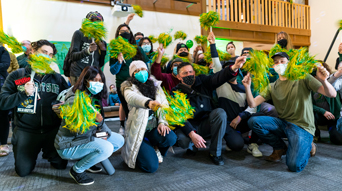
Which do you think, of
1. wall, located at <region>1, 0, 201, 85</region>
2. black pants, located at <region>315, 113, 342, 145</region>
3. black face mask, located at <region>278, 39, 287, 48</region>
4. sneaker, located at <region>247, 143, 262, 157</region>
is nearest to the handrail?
wall, located at <region>1, 0, 201, 85</region>

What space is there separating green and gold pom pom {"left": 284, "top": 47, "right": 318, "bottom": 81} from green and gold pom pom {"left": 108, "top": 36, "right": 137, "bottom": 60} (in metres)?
1.78

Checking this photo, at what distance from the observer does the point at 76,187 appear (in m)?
1.82

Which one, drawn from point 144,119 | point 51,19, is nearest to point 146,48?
point 144,119

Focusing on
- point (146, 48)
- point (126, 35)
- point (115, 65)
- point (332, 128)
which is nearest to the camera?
point (115, 65)

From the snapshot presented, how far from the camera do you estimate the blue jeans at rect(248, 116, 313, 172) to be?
2008 mm

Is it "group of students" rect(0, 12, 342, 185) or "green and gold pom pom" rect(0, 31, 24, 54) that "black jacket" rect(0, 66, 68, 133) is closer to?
"group of students" rect(0, 12, 342, 185)

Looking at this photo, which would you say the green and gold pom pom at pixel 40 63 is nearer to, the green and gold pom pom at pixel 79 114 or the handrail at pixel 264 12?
the green and gold pom pom at pixel 79 114

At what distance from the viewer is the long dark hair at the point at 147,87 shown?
7.52 feet

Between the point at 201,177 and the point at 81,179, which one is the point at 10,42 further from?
the point at 201,177

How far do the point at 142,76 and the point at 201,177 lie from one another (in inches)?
44.5

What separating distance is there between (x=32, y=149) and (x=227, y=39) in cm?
698

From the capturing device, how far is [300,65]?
2.01 meters

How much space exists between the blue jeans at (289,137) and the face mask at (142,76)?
1.23 meters

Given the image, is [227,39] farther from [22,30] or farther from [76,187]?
[76,187]
